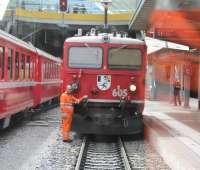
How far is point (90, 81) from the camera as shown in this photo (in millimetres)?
15414

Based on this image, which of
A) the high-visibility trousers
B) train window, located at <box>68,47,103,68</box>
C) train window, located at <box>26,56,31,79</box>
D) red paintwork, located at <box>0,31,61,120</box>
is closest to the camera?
red paintwork, located at <box>0,31,61,120</box>

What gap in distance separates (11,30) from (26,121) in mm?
37926

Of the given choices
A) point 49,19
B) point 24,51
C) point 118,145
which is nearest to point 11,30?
point 49,19

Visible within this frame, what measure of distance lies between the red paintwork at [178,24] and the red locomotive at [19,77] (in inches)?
157

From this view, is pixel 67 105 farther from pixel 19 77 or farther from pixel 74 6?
pixel 74 6

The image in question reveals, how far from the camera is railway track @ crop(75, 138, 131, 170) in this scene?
11.5 m

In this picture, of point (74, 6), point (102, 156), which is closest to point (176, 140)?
point (102, 156)

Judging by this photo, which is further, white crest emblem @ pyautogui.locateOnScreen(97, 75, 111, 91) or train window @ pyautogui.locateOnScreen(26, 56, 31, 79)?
train window @ pyautogui.locateOnScreen(26, 56, 31, 79)

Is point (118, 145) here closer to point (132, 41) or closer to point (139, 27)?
point (132, 41)

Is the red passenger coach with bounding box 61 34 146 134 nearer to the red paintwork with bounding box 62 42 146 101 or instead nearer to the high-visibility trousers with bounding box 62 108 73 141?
the red paintwork with bounding box 62 42 146 101

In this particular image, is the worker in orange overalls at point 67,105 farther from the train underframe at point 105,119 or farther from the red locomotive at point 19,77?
the red locomotive at point 19,77

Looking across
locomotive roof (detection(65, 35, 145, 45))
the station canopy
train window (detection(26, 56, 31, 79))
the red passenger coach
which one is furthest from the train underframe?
the station canopy

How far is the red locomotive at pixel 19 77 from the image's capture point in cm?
1443

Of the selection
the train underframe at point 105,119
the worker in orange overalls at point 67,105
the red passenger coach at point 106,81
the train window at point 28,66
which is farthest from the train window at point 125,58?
the train window at point 28,66
